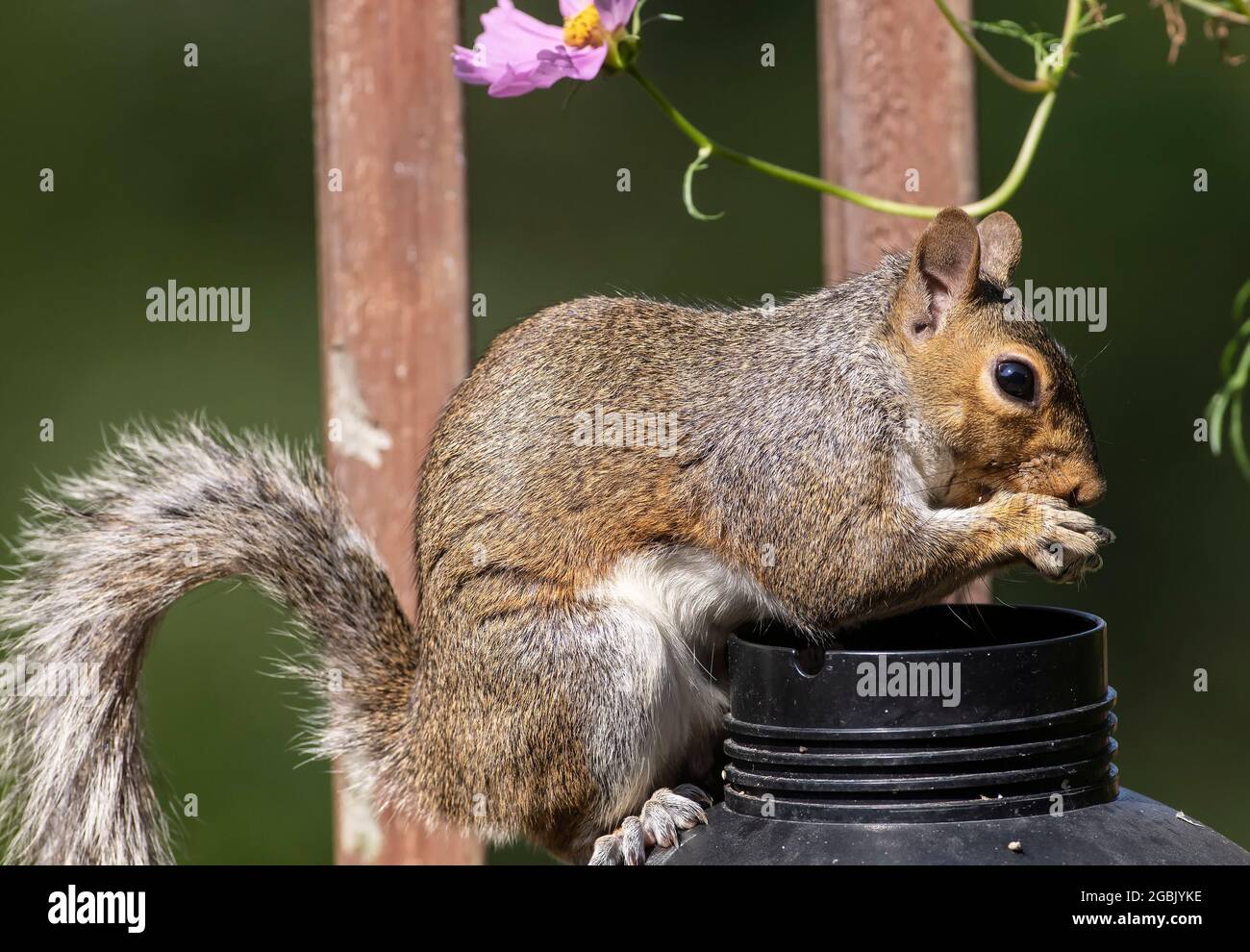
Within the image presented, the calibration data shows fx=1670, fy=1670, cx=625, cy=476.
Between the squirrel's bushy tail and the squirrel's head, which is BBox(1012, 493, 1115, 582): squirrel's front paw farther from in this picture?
the squirrel's bushy tail

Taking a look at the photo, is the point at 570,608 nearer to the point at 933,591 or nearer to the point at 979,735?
the point at 933,591

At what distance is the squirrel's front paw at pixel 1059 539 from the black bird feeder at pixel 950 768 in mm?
255

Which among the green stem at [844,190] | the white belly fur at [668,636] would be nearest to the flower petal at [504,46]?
the green stem at [844,190]

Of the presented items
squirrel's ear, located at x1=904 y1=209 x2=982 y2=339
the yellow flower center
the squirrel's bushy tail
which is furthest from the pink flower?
the squirrel's bushy tail

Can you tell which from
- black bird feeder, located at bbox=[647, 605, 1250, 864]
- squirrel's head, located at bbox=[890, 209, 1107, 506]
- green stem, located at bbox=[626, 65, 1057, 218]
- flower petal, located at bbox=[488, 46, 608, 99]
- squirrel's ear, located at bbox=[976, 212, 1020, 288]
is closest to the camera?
black bird feeder, located at bbox=[647, 605, 1250, 864]

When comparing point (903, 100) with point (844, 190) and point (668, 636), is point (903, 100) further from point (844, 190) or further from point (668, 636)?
point (668, 636)

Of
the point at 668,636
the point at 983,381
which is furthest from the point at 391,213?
the point at 983,381

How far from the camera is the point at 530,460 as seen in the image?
5.78ft

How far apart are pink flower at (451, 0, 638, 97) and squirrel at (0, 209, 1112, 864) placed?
0.39m

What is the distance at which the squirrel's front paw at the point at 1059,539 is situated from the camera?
157 centimetres

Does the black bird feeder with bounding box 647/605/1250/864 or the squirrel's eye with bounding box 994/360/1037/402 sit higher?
the squirrel's eye with bounding box 994/360/1037/402

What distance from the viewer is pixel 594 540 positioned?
1.74 metres

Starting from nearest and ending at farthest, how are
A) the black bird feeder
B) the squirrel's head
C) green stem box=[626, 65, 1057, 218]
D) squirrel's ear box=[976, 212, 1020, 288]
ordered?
1. the black bird feeder
2. green stem box=[626, 65, 1057, 218]
3. the squirrel's head
4. squirrel's ear box=[976, 212, 1020, 288]

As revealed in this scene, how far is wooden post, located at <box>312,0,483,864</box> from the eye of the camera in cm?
190
